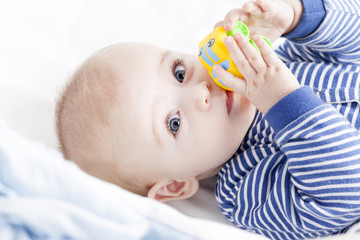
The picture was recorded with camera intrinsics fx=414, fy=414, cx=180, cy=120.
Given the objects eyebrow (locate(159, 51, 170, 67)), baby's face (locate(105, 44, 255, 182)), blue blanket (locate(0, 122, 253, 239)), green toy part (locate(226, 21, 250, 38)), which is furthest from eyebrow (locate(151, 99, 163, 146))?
blue blanket (locate(0, 122, 253, 239))

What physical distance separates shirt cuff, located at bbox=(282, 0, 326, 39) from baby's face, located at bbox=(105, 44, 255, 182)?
0.28m

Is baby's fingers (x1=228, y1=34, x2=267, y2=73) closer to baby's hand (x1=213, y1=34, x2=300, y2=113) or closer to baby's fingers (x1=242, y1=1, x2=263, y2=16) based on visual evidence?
baby's hand (x1=213, y1=34, x2=300, y2=113)

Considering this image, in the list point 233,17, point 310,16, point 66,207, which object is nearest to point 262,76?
point 233,17

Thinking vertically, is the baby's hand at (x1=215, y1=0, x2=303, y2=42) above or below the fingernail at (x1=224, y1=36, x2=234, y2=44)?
above

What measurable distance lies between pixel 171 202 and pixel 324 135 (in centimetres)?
49

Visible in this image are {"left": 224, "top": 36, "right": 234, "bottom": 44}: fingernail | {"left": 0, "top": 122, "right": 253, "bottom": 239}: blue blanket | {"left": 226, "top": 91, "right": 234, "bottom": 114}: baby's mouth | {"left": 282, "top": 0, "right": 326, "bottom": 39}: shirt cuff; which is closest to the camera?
{"left": 0, "top": 122, "right": 253, "bottom": 239}: blue blanket

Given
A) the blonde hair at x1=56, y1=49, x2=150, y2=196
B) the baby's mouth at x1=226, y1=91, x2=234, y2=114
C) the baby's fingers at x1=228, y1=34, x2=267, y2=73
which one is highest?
the baby's fingers at x1=228, y1=34, x2=267, y2=73

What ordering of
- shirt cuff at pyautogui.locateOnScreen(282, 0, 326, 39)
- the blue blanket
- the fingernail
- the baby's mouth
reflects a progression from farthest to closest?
shirt cuff at pyautogui.locateOnScreen(282, 0, 326, 39), the baby's mouth, the fingernail, the blue blanket

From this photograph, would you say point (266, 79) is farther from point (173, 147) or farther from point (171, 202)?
point (171, 202)

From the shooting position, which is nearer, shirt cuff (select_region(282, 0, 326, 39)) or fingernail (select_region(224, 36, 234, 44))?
fingernail (select_region(224, 36, 234, 44))

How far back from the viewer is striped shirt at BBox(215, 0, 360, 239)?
854mm

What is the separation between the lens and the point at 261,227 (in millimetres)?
1011

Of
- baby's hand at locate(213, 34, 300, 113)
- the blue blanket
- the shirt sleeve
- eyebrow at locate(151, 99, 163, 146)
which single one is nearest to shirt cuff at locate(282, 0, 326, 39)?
the shirt sleeve

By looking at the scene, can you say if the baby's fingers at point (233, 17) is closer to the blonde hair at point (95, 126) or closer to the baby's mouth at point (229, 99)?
the baby's mouth at point (229, 99)
